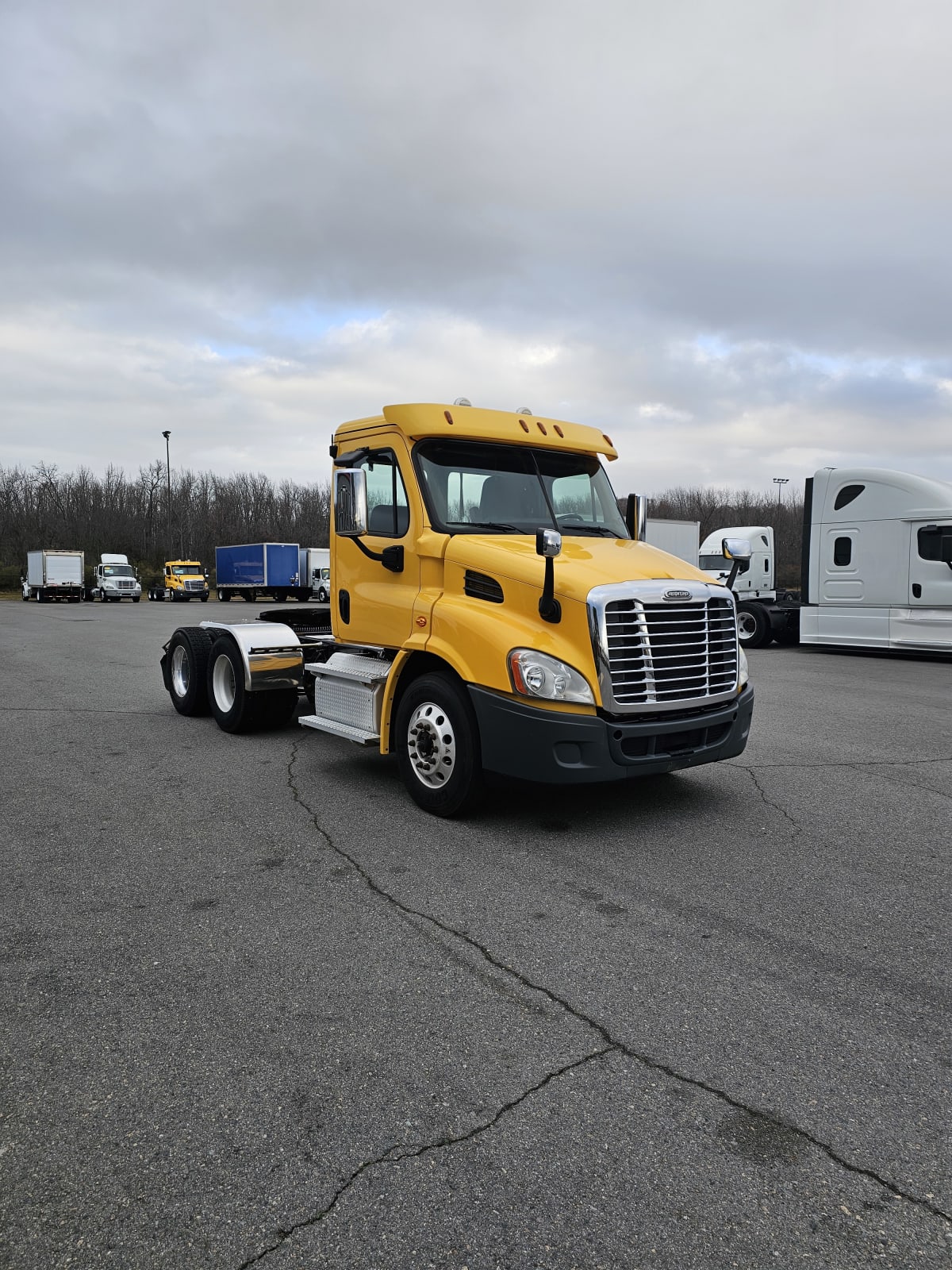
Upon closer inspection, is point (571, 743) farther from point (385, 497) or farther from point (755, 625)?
point (755, 625)

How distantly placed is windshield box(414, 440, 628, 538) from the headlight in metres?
1.28

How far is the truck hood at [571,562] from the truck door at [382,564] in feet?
1.53

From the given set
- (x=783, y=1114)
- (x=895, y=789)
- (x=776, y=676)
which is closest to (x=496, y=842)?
(x=783, y=1114)

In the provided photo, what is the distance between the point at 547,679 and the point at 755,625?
15385 mm

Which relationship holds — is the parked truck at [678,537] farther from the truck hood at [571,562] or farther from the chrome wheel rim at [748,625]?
the truck hood at [571,562]

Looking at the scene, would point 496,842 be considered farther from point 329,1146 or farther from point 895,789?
point 895,789

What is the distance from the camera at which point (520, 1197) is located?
2281 millimetres

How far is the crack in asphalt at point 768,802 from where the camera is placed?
5.62 m

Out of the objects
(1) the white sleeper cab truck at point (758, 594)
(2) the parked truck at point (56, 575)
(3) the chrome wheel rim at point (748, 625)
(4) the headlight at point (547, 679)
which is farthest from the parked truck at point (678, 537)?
(2) the parked truck at point (56, 575)

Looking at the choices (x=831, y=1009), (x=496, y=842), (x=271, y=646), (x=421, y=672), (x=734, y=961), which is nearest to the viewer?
(x=831, y=1009)

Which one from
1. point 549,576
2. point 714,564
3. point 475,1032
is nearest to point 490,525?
point 549,576

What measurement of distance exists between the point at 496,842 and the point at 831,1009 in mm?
2293

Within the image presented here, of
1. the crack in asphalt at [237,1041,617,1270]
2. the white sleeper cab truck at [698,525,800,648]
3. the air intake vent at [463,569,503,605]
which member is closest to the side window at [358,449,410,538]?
the air intake vent at [463,569,503,605]

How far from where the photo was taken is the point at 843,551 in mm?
17000
